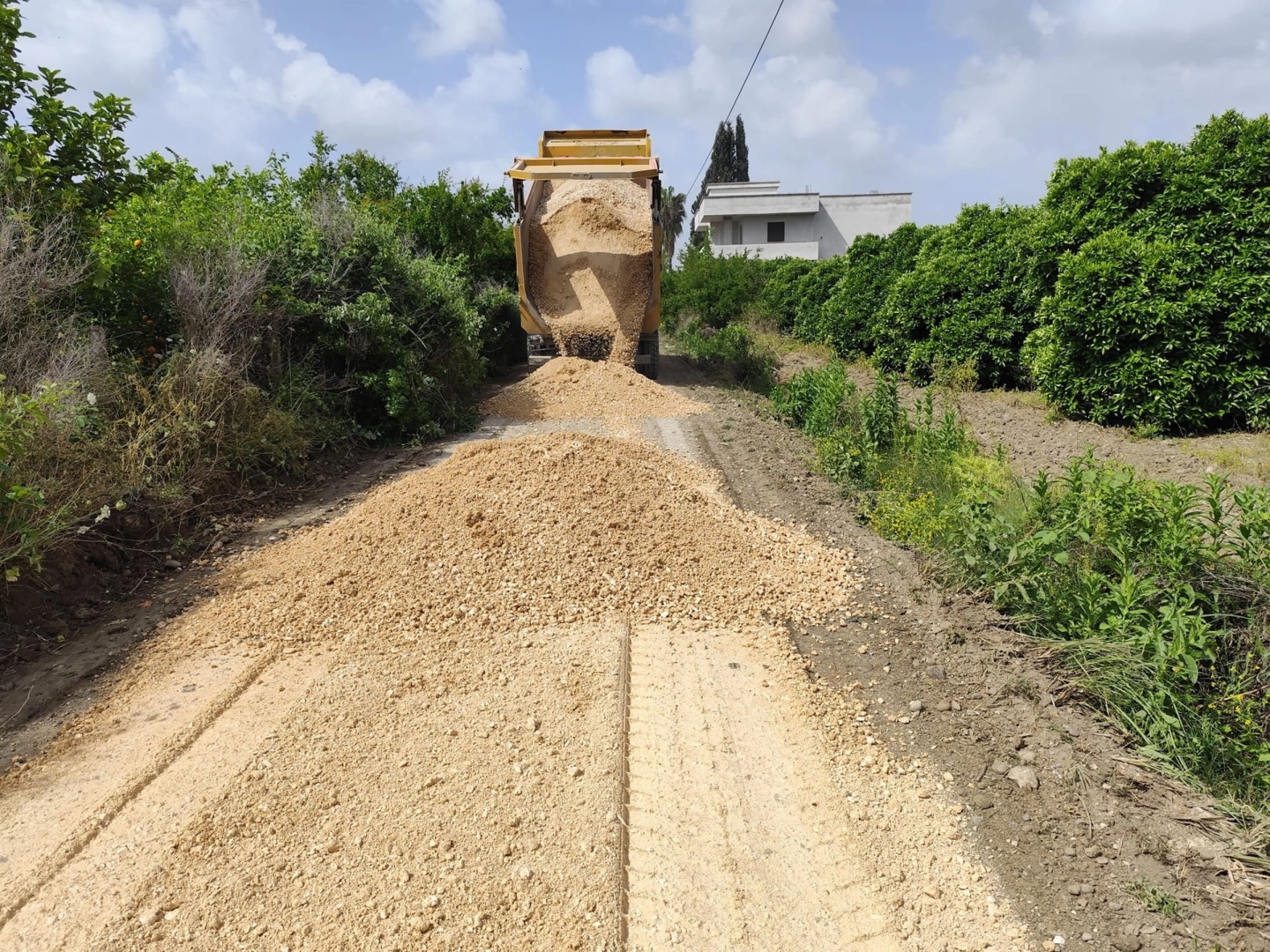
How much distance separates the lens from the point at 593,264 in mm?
11844

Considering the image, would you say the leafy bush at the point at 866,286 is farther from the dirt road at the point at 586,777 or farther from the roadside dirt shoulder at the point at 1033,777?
the dirt road at the point at 586,777

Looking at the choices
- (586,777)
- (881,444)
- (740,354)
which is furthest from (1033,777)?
(740,354)

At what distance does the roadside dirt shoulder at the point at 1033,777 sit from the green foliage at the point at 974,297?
7269mm

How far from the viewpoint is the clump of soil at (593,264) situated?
11.7 m

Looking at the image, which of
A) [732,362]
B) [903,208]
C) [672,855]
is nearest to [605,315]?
[732,362]

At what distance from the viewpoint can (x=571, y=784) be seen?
3.06 m

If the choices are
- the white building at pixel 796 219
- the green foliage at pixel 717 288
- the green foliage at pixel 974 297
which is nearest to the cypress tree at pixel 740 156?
the white building at pixel 796 219

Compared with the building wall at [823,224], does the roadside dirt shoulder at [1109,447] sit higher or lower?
lower

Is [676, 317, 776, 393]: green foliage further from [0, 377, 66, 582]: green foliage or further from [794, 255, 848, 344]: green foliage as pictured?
[0, 377, 66, 582]: green foliage

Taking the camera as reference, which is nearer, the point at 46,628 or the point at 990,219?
the point at 46,628

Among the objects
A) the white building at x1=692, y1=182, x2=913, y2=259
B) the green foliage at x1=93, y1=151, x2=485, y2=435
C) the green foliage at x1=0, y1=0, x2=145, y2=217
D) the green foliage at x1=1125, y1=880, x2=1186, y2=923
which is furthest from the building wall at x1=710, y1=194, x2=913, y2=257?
the green foliage at x1=1125, y1=880, x2=1186, y2=923

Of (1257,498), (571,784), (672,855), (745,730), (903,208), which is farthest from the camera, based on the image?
(903,208)

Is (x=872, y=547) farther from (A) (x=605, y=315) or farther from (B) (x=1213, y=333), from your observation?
(A) (x=605, y=315)

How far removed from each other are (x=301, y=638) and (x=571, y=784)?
2.03 meters
